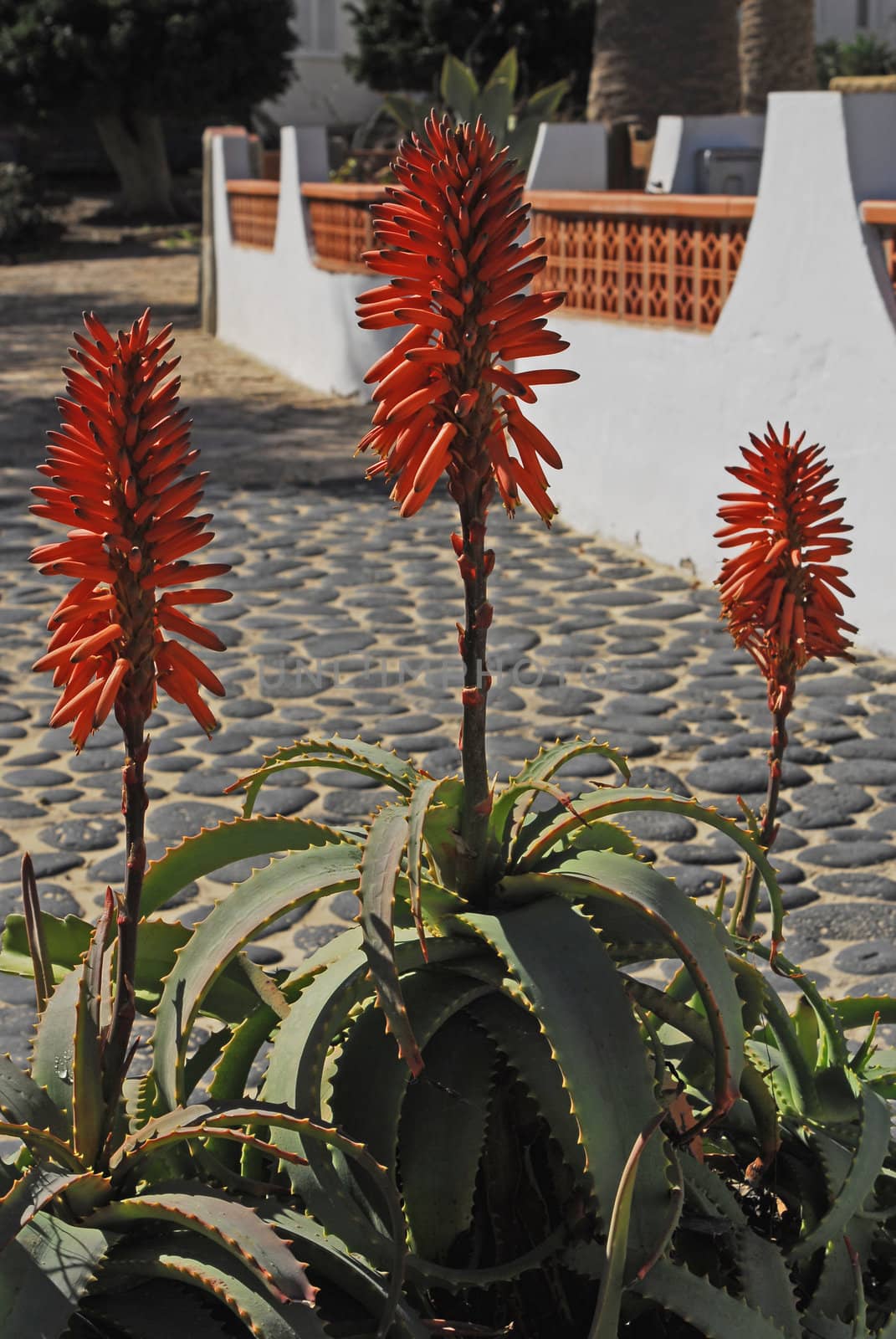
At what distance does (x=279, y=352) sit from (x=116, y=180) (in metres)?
18.7

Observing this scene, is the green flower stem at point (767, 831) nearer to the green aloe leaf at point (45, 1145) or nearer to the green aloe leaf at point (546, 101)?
the green aloe leaf at point (45, 1145)

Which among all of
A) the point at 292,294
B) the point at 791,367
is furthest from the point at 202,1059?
the point at 292,294

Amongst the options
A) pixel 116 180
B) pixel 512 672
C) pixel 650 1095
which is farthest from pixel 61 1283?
pixel 116 180

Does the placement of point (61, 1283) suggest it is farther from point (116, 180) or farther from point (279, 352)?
point (116, 180)

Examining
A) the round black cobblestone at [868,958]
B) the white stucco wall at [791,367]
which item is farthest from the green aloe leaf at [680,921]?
the white stucco wall at [791,367]

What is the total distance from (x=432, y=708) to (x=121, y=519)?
4210mm

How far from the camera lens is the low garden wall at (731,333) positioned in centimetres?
619

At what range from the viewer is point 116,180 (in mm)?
30734

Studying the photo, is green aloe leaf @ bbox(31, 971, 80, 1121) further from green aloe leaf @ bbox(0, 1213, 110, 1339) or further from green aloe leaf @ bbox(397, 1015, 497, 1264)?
green aloe leaf @ bbox(397, 1015, 497, 1264)

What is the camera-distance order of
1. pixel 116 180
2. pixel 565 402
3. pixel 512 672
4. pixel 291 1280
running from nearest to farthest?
pixel 291 1280 → pixel 512 672 → pixel 565 402 → pixel 116 180

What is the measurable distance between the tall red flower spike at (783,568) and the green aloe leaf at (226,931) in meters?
0.63

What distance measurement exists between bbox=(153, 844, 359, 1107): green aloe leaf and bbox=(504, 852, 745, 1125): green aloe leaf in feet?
0.65

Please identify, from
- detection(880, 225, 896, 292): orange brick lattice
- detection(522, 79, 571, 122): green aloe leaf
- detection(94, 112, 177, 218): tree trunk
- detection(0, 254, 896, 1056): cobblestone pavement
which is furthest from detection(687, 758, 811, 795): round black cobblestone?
detection(94, 112, 177, 218): tree trunk

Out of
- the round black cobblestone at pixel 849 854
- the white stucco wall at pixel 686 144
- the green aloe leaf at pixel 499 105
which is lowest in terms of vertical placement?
the round black cobblestone at pixel 849 854
